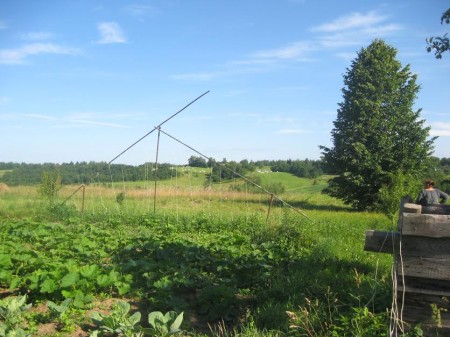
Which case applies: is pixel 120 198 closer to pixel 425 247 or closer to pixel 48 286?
pixel 48 286

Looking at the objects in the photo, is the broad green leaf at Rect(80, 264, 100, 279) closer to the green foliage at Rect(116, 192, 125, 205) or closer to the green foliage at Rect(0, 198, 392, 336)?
the green foliage at Rect(0, 198, 392, 336)

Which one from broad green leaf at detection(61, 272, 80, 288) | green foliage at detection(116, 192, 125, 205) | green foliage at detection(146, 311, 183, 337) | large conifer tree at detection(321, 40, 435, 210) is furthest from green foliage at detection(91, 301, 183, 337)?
large conifer tree at detection(321, 40, 435, 210)

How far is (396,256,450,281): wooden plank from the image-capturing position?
286 centimetres

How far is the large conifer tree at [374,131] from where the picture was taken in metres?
25.1

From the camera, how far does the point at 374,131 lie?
1005 inches

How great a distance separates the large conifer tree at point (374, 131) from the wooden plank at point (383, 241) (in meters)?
22.5

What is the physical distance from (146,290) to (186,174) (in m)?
11.4

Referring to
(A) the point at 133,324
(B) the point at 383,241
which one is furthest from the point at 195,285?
(B) the point at 383,241

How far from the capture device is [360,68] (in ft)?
86.1

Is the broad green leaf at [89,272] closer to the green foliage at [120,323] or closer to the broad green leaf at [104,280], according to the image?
the broad green leaf at [104,280]

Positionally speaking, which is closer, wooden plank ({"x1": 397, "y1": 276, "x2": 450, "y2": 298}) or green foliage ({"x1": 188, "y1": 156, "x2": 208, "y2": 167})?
wooden plank ({"x1": 397, "y1": 276, "x2": 450, "y2": 298})

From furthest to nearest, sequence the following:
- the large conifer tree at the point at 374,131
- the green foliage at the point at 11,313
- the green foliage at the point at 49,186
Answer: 1. the large conifer tree at the point at 374,131
2. the green foliage at the point at 49,186
3. the green foliage at the point at 11,313

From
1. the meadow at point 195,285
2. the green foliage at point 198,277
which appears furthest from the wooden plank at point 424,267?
the green foliage at point 198,277

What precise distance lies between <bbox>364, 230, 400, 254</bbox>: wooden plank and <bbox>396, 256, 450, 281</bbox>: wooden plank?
0.40 feet
